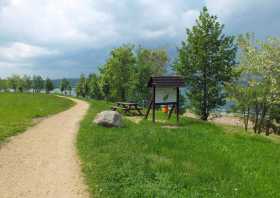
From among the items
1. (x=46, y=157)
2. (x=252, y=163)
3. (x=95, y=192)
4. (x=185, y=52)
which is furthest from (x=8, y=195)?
(x=185, y=52)

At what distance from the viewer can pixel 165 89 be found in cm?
2178

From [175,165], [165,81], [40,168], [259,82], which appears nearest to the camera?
[40,168]

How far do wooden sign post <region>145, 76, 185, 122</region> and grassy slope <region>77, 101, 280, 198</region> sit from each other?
223 inches

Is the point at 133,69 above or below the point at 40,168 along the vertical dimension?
above

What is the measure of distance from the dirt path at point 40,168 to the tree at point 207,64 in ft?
51.4

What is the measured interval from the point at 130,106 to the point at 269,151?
48.8ft

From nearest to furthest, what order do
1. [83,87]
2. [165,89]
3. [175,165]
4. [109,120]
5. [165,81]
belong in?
[175,165] < [109,120] < [165,81] < [165,89] < [83,87]

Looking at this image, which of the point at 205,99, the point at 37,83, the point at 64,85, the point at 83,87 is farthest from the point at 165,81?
the point at 37,83

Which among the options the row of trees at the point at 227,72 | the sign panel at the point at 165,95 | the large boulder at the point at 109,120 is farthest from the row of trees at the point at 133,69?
the large boulder at the point at 109,120

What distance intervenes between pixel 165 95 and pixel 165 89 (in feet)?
1.33

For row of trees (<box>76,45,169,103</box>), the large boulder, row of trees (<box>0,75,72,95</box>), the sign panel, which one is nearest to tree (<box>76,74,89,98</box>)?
row of trees (<box>0,75,72,95</box>)

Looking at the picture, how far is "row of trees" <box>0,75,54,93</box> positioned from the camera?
139m

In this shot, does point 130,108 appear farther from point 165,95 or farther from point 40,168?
point 40,168

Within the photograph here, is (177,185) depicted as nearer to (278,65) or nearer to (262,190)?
(262,190)
